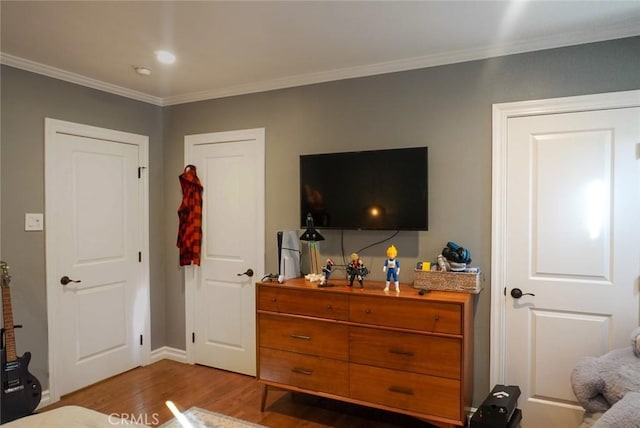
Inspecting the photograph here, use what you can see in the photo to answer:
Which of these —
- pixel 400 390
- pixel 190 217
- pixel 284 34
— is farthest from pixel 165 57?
pixel 400 390

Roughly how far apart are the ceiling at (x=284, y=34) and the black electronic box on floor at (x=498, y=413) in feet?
6.95

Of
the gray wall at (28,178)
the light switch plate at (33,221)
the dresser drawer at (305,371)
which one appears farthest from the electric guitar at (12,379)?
the dresser drawer at (305,371)

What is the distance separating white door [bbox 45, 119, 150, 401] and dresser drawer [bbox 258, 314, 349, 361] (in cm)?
149

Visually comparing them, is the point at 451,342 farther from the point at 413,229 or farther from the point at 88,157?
the point at 88,157

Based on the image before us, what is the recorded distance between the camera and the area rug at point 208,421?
2680 millimetres

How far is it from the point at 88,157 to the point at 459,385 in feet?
10.5

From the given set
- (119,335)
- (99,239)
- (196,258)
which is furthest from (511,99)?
(119,335)

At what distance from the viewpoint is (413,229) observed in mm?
2750

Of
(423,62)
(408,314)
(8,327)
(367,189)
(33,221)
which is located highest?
(423,62)

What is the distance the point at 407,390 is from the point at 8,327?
2.56 m

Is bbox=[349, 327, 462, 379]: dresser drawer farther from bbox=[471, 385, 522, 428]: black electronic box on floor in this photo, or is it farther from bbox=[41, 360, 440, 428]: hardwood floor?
bbox=[41, 360, 440, 428]: hardwood floor

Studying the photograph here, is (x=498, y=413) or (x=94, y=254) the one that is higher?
(x=94, y=254)

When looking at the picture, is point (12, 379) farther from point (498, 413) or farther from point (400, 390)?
point (498, 413)

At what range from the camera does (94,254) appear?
3361 mm
